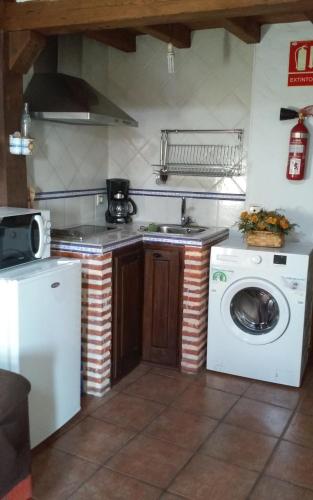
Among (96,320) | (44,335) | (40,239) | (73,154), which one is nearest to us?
(44,335)

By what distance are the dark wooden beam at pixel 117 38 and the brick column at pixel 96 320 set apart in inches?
62.5

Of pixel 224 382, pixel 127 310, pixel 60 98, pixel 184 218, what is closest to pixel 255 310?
pixel 224 382

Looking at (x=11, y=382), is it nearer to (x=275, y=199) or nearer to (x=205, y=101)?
(x=275, y=199)

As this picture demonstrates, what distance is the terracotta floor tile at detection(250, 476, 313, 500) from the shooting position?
2.03m

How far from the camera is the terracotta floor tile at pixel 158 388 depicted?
2879mm

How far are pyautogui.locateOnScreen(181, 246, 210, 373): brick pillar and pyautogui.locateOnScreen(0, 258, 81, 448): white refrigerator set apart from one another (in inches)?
33.9

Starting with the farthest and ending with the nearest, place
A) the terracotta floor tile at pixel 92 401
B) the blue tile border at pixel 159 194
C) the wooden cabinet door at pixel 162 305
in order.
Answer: the blue tile border at pixel 159 194, the wooden cabinet door at pixel 162 305, the terracotta floor tile at pixel 92 401

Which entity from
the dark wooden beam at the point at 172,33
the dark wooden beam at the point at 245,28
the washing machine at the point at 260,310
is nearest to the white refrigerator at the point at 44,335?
the washing machine at the point at 260,310

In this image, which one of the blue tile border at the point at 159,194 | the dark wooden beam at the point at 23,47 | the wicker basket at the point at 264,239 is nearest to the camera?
the dark wooden beam at the point at 23,47

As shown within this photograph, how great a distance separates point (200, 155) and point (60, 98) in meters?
1.23

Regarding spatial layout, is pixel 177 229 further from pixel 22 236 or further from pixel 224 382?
pixel 22 236

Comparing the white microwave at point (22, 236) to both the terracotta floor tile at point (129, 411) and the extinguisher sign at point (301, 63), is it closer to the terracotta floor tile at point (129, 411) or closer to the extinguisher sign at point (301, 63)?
the terracotta floor tile at point (129, 411)

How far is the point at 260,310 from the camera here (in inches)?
124

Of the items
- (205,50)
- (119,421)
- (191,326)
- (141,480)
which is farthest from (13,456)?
(205,50)
